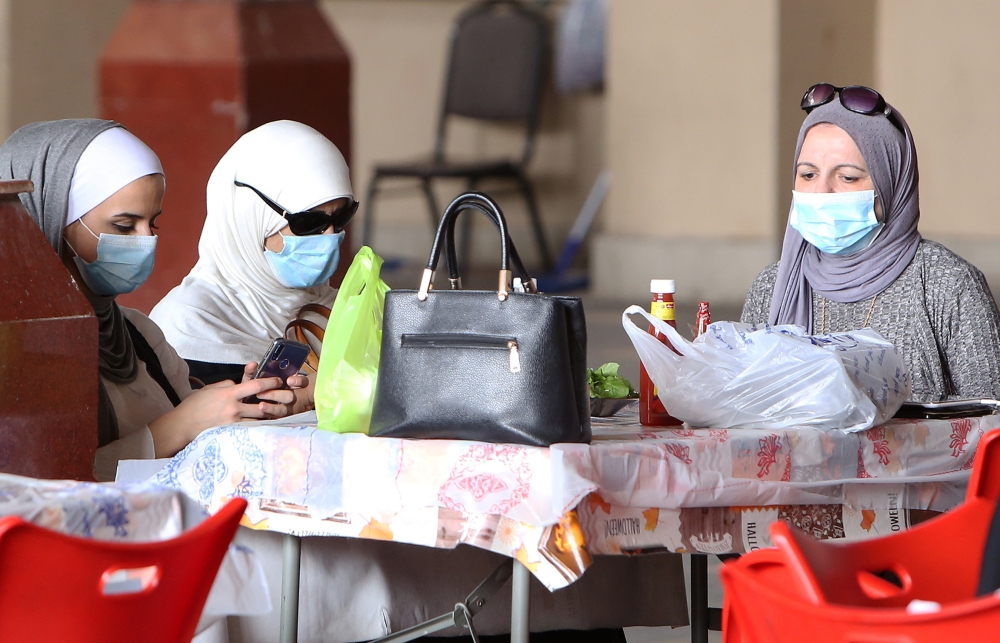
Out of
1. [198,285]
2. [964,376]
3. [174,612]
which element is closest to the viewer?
[174,612]

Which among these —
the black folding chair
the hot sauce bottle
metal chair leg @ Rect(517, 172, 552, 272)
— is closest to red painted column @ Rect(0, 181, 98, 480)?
the hot sauce bottle

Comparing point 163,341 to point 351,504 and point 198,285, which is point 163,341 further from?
point 351,504

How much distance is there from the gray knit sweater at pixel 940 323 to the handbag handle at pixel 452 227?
1.00 metres

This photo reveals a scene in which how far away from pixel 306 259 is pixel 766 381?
106 cm

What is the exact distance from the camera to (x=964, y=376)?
235 centimetres

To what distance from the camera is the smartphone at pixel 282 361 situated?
7.01ft

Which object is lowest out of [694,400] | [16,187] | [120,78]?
[694,400]

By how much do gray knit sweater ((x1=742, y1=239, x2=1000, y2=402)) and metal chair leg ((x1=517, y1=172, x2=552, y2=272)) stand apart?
4819 millimetres

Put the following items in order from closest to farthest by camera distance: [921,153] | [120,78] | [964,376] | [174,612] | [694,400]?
[174,612] → [694,400] → [964,376] → [120,78] → [921,153]

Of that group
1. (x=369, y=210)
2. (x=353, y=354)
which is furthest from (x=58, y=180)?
(x=369, y=210)

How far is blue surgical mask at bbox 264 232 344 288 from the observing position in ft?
8.21

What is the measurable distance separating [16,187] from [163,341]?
0.70 metres

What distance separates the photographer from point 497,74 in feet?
24.7

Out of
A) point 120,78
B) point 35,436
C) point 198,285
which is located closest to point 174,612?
point 35,436
